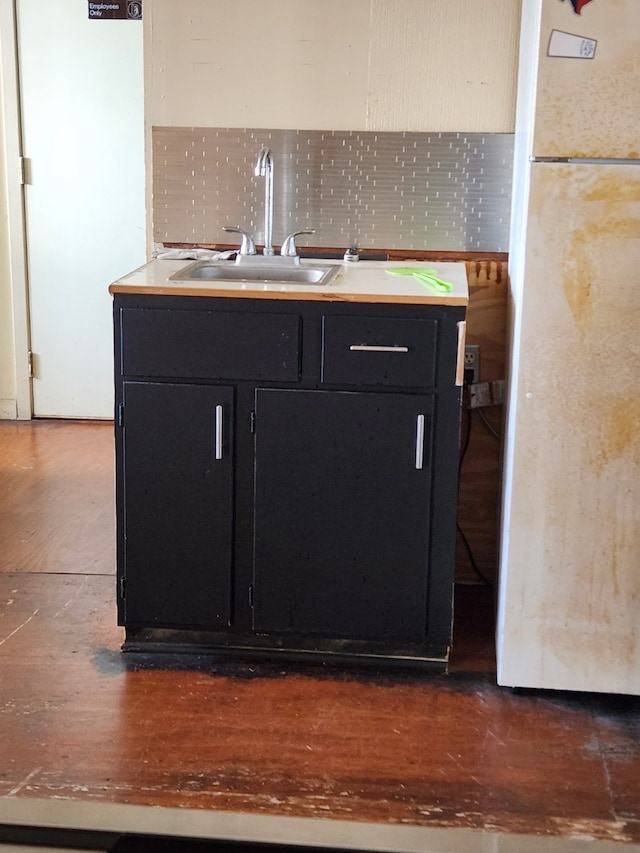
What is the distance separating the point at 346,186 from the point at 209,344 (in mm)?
809

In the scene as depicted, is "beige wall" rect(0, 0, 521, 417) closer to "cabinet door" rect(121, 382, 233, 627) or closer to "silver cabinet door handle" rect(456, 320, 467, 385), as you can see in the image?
"silver cabinet door handle" rect(456, 320, 467, 385)

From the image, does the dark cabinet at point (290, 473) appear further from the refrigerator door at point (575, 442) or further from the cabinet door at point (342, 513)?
the refrigerator door at point (575, 442)

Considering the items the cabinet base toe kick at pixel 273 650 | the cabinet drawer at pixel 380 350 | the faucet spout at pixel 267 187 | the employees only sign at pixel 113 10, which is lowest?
the cabinet base toe kick at pixel 273 650

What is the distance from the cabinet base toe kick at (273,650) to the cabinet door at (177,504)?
6 centimetres

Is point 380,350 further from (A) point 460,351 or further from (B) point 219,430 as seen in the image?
(B) point 219,430

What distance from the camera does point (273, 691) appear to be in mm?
2502

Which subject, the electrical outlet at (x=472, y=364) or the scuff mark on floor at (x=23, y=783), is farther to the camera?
the electrical outlet at (x=472, y=364)

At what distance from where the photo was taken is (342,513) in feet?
8.34

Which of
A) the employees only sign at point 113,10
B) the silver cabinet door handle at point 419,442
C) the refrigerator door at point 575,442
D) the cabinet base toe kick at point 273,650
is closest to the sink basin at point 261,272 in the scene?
the silver cabinet door handle at point 419,442

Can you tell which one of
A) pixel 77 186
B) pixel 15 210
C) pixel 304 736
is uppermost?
pixel 77 186

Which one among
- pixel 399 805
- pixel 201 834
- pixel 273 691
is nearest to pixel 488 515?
pixel 273 691

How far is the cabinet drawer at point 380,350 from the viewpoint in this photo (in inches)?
96.1

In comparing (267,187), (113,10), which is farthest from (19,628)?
(113,10)

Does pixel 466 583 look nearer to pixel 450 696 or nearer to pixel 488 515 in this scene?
pixel 488 515
